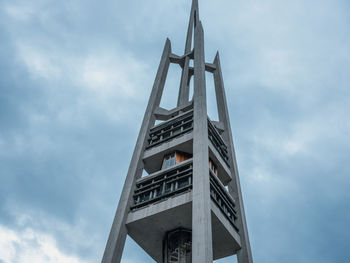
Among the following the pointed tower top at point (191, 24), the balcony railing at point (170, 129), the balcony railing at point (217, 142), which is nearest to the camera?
the balcony railing at point (217, 142)

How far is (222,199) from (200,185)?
16.3 feet

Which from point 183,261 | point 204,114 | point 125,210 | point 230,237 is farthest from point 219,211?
point 204,114

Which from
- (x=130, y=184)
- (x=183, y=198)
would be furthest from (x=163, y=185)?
(x=183, y=198)

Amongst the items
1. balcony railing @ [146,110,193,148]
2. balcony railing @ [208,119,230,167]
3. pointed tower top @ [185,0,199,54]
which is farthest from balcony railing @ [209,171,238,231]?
pointed tower top @ [185,0,199,54]

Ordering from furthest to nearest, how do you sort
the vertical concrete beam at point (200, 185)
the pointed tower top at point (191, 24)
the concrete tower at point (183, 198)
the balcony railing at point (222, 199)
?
the pointed tower top at point (191, 24)
the balcony railing at point (222, 199)
the concrete tower at point (183, 198)
the vertical concrete beam at point (200, 185)

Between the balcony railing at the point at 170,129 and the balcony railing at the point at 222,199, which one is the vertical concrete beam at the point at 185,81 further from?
the balcony railing at the point at 222,199

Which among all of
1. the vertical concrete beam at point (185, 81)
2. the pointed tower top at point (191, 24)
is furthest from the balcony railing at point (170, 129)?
the pointed tower top at point (191, 24)

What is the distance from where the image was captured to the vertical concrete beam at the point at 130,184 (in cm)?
3212

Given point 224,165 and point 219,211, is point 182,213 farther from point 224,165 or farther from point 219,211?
point 224,165

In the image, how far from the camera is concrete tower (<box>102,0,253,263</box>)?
31875mm

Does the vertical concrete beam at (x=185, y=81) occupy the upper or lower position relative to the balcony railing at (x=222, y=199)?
upper

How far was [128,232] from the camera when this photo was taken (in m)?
35.3

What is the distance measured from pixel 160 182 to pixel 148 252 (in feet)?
23.0

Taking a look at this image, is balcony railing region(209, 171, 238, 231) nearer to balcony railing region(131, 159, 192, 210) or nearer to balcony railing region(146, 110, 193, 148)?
balcony railing region(131, 159, 192, 210)
